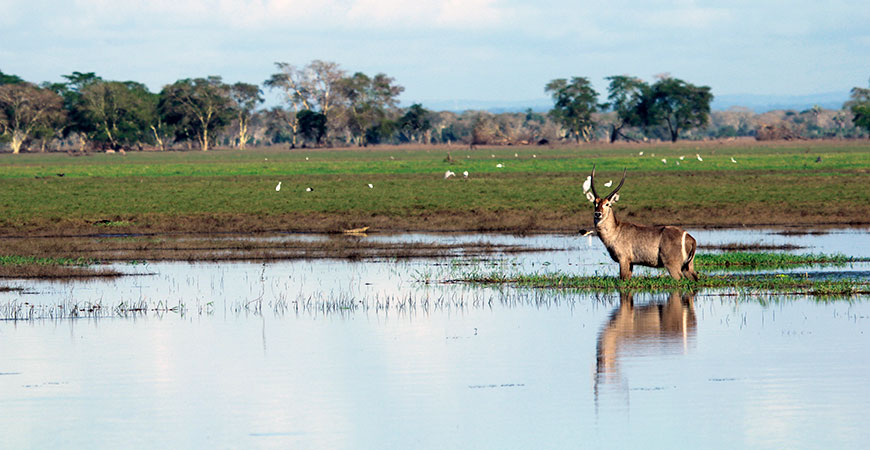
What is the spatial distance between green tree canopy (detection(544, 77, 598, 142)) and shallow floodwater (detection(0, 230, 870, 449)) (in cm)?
12798

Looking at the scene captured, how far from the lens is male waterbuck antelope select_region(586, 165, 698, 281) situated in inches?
690

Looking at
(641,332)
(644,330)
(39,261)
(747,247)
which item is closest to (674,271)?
(644,330)

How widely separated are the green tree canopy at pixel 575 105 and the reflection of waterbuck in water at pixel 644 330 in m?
129

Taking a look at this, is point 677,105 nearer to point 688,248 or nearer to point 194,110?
point 194,110

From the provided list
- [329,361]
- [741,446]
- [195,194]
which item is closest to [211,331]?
[329,361]

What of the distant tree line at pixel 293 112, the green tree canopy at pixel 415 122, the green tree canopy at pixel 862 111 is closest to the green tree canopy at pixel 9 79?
the distant tree line at pixel 293 112

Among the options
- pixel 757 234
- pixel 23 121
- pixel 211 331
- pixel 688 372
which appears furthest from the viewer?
pixel 23 121

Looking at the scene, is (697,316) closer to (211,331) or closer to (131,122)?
(211,331)

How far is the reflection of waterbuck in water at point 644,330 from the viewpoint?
13.0 metres

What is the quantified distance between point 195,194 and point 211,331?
30.5 m

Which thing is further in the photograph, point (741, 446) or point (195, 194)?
point (195, 194)

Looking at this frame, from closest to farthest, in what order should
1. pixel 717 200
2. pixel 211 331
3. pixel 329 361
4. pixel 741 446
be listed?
1. pixel 741 446
2. pixel 329 361
3. pixel 211 331
4. pixel 717 200

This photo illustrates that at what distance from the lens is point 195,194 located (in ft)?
148

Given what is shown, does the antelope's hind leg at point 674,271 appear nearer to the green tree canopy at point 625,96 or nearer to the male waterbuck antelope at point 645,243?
the male waterbuck antelope at point 645,243
